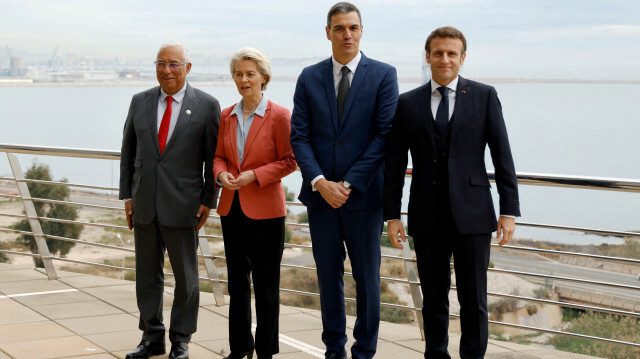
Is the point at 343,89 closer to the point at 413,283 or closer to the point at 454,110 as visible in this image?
the point at 454,110

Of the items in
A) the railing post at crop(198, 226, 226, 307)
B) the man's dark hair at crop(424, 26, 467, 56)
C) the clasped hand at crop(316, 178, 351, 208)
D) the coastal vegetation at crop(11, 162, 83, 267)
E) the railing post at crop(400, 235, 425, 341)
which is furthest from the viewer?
the coastal vegetation at crop(11, 162, 83, 267)

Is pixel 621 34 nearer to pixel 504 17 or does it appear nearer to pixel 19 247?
pixel 504 17

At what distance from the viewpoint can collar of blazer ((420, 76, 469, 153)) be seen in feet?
9.27

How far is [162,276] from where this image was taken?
3.58 m

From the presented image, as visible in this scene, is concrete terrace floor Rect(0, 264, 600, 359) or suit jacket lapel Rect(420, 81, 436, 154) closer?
suit jacket lapel Rect(420, 81, 436, 154)

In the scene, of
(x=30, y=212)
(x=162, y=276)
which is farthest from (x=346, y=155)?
(x=30, y=212)

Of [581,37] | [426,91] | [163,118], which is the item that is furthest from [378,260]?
[581,37]

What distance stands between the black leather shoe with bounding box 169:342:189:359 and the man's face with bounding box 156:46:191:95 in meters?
1.22

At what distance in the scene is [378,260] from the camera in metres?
3.14

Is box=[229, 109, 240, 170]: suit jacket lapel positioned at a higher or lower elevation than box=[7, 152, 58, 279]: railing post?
higher

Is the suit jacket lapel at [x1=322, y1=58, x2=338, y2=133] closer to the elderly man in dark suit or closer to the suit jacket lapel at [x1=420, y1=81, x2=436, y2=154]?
the suit jacket lapel at [x1=420, y1=81, x2=436, y2=154]

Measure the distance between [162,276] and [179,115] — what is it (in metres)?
0.81

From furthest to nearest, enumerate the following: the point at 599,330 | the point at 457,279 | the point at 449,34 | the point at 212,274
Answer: the point at 599,330 < the point at 212,274 < the point at 457,279 < the point at 449,34

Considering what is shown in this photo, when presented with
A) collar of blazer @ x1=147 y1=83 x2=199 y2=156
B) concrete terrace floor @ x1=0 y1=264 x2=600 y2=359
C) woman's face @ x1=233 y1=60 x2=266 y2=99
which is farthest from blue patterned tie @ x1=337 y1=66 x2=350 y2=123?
concrete terrace floor @ x1=0 y1=264 x2=600 y2=359
